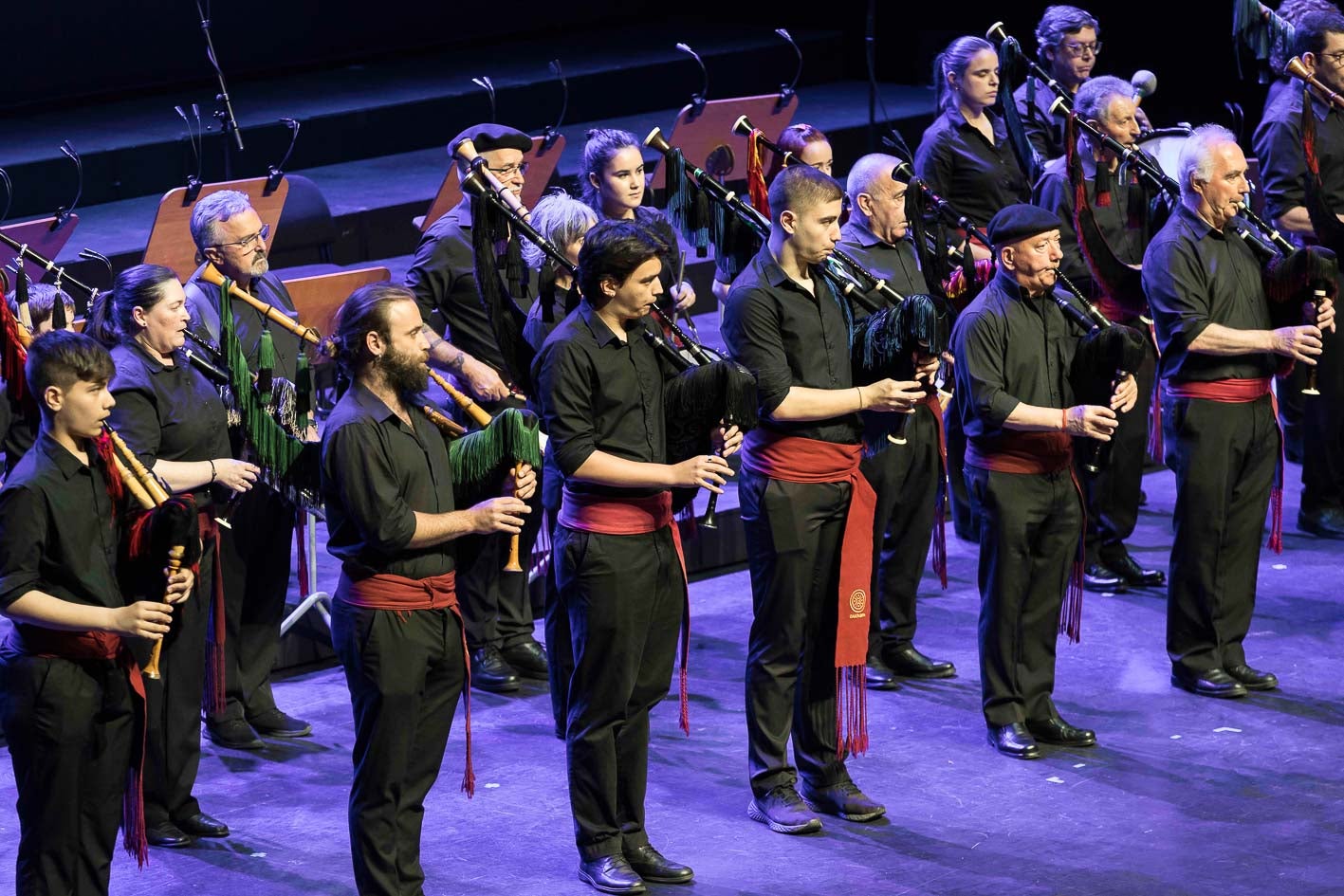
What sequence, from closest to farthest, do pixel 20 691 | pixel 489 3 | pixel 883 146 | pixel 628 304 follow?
1. pixel 20 691
2. pixel 628 304
3. pixel 883 146
4. pixel 489 3

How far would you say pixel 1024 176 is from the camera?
22.9 feet

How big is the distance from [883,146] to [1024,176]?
3401mm

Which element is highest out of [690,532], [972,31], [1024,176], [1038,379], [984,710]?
[972,31]

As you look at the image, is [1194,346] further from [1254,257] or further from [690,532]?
[690,532]

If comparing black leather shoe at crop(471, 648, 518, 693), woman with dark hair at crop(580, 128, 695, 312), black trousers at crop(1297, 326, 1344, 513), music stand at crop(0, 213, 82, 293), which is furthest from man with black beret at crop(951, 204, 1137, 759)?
music stand at crop(0, 213, 82, 293)

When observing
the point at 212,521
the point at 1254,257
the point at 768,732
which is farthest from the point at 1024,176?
the point at 212,521

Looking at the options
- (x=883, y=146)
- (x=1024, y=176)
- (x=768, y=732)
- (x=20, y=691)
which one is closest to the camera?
(x=20, y=691)

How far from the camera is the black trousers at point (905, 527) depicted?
5.97 meters

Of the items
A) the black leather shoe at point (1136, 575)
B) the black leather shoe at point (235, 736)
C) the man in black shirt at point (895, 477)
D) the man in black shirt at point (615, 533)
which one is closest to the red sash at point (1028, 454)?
the man in black shirt at point (895, 477)

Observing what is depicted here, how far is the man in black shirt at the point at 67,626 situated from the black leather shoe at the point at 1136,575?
381 centimetres

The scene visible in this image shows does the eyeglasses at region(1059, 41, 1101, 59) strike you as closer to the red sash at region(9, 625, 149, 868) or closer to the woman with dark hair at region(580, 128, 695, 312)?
the woman with dark hair at region(580, 128, 695, 312)

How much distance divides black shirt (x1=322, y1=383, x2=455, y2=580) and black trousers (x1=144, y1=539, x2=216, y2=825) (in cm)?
94

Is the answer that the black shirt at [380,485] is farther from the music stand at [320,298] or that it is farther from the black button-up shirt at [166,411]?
the music stand at [320,298]

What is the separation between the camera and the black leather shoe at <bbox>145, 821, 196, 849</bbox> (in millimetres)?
4914
